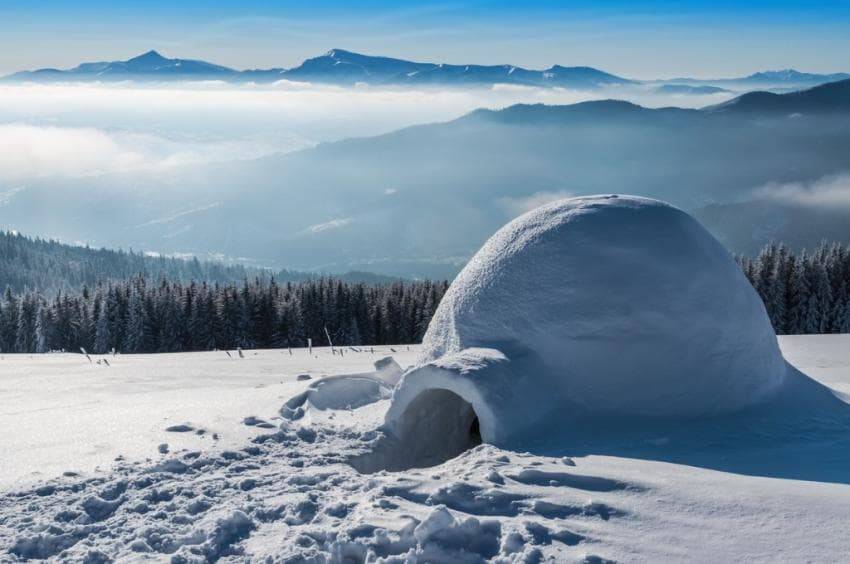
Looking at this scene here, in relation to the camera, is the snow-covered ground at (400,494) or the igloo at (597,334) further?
the igloo at (597,334)

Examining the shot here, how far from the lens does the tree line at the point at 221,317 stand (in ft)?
175

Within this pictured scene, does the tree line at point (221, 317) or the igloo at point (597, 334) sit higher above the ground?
→ the igloo at point (597, 334)

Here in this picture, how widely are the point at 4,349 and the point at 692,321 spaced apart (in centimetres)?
6580

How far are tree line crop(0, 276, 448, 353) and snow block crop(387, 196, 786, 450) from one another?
42129mm

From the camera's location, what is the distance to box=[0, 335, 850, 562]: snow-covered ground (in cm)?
579

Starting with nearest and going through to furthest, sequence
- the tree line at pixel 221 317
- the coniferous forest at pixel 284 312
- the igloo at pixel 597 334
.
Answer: the igloo at pixel 597 334, the coniferous forest at pixel 284 312, the tree line at pixel 221 317

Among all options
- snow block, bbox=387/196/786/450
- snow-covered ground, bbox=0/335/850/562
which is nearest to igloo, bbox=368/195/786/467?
snow block, bbox=387/196/786/450

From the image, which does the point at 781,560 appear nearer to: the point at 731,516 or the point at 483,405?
the point at 731,516

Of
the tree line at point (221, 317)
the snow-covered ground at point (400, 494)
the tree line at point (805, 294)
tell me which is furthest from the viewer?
the tree line at point (221, 317)

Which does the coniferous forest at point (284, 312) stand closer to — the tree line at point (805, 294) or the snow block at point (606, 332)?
the tree line at point (805, 294)

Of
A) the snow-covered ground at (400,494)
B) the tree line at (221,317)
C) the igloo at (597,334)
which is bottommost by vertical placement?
the tree line at (221,317)

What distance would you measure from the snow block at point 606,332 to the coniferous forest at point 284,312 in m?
43.6

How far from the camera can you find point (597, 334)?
9039 mm

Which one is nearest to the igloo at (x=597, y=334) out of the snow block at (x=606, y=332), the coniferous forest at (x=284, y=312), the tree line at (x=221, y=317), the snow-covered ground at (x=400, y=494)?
the snow block at (x=606, y=332)
